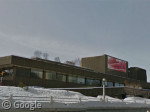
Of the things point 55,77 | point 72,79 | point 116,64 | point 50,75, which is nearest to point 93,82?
point 72,79

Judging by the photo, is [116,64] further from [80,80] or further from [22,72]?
[22,72]

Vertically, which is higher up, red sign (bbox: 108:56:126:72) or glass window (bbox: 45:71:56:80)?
red sign (bbox: 108:56:126:72)

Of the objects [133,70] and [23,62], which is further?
[133,70]

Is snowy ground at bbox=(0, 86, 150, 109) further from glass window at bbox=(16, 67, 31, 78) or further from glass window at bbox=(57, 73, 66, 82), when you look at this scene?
glass window at bbox=(57, 73, 66, 82)

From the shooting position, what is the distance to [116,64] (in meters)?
80.6

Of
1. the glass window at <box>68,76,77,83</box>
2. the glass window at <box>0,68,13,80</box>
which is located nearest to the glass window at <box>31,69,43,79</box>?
the glass window at <box>0,68,13,80</box>

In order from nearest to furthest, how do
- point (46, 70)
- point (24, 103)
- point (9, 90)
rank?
point (24, 103)
point (9, 90)
point (46, 70)

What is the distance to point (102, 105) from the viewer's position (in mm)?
22906

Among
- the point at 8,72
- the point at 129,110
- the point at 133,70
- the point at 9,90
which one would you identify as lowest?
the point at 129,110

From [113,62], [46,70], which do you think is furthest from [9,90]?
[113,62]

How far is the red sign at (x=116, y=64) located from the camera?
78.9 m

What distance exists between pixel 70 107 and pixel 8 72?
25.3 m

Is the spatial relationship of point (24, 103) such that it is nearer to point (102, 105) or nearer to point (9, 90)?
point (9, 90)

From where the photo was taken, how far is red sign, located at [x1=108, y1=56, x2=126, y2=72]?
7894 centimetres
